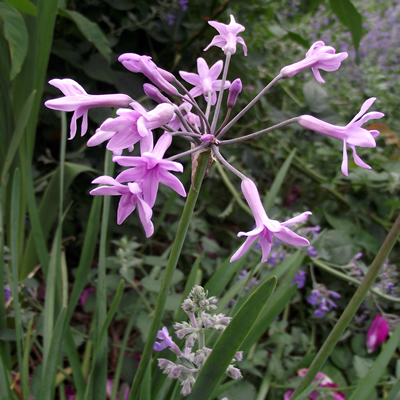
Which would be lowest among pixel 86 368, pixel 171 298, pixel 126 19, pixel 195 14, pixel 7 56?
pixel 86 368

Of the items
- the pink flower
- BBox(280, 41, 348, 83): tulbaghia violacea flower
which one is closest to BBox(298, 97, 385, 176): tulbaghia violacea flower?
BBox(280, 41, 348, 83): tulbaghia violacea flower

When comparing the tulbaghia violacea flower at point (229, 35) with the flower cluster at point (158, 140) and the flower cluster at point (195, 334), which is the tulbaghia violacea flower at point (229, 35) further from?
the flower cluster at point (195, 334)

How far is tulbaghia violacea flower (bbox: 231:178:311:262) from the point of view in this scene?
604mm

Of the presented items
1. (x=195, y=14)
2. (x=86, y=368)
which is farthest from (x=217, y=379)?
(x=195, y=14)

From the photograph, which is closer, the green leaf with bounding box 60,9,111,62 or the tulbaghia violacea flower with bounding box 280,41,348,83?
the tulbaghia violacea flower with bounding box 280,41,348,83

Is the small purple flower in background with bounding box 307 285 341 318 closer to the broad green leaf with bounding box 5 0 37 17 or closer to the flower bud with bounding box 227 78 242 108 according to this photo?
the flower bud with bounding box 227 78 242 108

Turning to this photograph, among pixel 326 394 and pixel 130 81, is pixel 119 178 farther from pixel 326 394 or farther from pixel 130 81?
pixel 130 81

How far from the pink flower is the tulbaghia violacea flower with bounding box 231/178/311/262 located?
3.38 feet

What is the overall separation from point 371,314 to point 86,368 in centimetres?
120

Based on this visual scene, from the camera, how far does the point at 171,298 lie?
1.25m

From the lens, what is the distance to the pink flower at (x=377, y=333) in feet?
4.71

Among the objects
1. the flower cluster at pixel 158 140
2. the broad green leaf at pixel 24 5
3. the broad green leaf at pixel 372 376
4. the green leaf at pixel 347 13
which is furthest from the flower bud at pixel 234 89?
the green leaf at pixel 347 13

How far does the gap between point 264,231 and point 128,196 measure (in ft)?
0.78

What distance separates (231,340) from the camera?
620 millimetres
